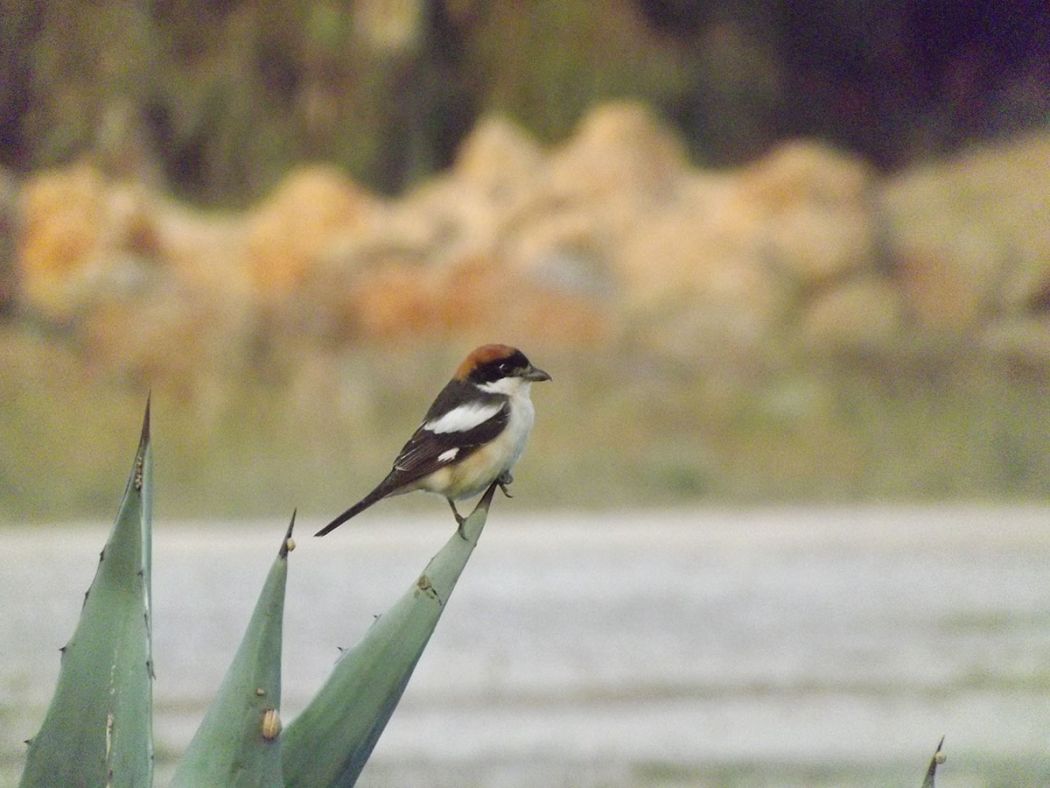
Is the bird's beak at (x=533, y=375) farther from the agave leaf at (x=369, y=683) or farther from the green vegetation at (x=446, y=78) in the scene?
the green vegetation at (x=446, y=78)

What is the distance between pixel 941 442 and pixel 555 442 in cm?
109

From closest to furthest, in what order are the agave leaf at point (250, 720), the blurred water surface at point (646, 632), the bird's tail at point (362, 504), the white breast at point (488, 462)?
the agave leaf at point (250, 720)
the bird's tail at point (362, 504)
the white breast at point (488, 462)
the blurred water surface at point (646, 632)

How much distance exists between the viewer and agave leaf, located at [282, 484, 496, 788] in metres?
0.84

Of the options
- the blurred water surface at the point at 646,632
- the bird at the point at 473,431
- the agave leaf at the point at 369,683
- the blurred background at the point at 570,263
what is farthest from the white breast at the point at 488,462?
the blurred background at the point at 570,263

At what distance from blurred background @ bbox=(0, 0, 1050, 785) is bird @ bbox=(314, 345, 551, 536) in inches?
93.1

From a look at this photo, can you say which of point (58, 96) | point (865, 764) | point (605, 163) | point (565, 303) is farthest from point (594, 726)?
point (58, 96)

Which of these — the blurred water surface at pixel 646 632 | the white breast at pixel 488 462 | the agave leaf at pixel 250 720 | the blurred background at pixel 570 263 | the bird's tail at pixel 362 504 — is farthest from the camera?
the blurred background at pixel 570 263

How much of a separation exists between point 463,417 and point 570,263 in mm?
2574

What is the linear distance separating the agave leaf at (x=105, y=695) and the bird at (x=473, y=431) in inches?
10.7

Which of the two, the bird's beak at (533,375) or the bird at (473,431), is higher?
the bird's beak at (533,375)

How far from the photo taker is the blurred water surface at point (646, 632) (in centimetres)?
331

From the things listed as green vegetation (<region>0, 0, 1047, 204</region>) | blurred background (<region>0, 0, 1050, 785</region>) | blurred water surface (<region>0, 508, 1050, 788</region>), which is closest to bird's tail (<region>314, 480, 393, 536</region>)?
blurred water surface (<region>0, 508, 1050, 788</region>)

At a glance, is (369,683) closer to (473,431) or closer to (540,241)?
(473,431)

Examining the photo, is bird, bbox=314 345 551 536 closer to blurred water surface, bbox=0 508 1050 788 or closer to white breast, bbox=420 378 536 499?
white breast, bbox=420 378 536 499
